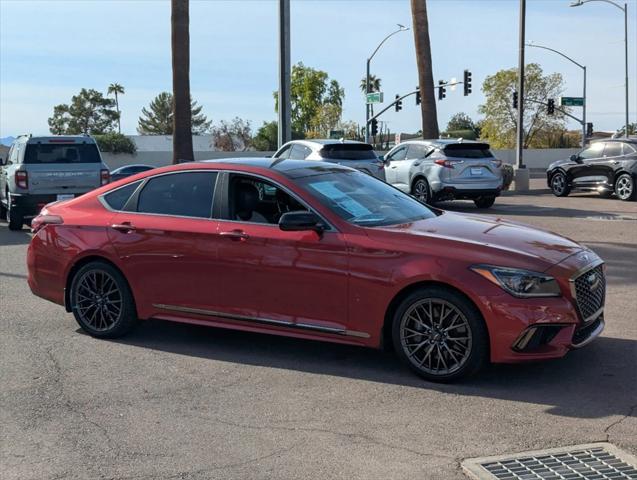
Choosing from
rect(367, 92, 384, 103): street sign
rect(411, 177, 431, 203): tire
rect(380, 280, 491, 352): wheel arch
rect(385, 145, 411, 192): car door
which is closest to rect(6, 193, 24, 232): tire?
rect(385, 145, 411, 192): car door

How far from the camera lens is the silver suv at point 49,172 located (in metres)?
16.0

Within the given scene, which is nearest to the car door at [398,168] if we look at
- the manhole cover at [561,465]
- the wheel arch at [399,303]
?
the wheel arch at [399,303]

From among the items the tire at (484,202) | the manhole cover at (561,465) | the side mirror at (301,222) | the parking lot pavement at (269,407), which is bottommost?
the manhole cover at (561,465)

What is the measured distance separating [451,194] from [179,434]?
1465 centimetres

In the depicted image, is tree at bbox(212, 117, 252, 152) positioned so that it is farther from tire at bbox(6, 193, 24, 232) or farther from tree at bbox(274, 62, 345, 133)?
tire at bbox(6, 193, 24, 232)

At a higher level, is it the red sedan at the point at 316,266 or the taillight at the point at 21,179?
the taillight at the point at 21,179

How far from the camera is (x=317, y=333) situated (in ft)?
20.4

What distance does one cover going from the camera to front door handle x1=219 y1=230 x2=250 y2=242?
648cm

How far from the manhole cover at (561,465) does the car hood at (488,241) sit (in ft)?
4.74

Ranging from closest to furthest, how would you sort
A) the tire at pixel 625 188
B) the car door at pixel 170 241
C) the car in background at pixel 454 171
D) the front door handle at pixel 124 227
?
the car door at pixel 170 241 → the front door handle at pixel 124 227 → the car in background at pixel 454 171 → the tire at pixel 625 188

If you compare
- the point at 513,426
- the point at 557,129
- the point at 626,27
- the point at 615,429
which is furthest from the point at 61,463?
the point at 557,129

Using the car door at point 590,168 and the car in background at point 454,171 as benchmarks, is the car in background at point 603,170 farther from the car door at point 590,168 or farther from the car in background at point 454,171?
the car in background at point 454,171

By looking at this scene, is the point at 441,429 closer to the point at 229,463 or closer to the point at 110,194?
the point at 229,463

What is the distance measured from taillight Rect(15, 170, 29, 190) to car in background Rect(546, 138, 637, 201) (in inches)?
570
